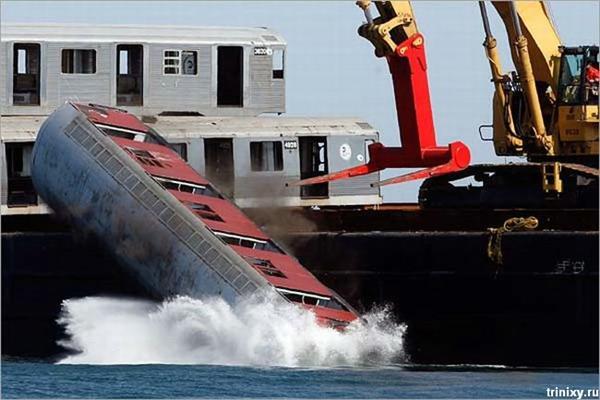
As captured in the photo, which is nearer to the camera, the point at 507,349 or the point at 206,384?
the point at 206,384

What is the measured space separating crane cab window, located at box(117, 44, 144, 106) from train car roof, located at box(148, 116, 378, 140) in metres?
0.92

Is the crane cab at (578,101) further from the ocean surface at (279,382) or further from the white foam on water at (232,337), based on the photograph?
the white foam on water at (232,337)

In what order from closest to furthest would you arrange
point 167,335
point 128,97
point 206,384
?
1. point 206,384
2. point 167,335
3. point 128,97

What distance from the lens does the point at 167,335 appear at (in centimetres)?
3778

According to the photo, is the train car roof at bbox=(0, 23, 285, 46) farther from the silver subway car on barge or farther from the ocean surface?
the ocean surface

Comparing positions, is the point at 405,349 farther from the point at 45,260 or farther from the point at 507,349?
the point at 45,260

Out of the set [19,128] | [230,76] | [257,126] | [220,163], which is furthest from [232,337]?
[230,76]

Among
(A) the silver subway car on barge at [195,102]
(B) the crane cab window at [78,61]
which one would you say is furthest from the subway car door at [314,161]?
(B) the crane cab window at [78,61]

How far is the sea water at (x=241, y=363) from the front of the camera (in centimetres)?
3434

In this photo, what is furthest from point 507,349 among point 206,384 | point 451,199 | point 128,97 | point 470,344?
point 128,97

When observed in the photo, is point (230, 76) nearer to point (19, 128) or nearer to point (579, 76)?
point (19, 128)

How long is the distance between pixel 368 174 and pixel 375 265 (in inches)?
157

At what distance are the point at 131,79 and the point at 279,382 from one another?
11.0 metres

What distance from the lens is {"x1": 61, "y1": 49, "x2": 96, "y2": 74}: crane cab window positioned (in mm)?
43188
